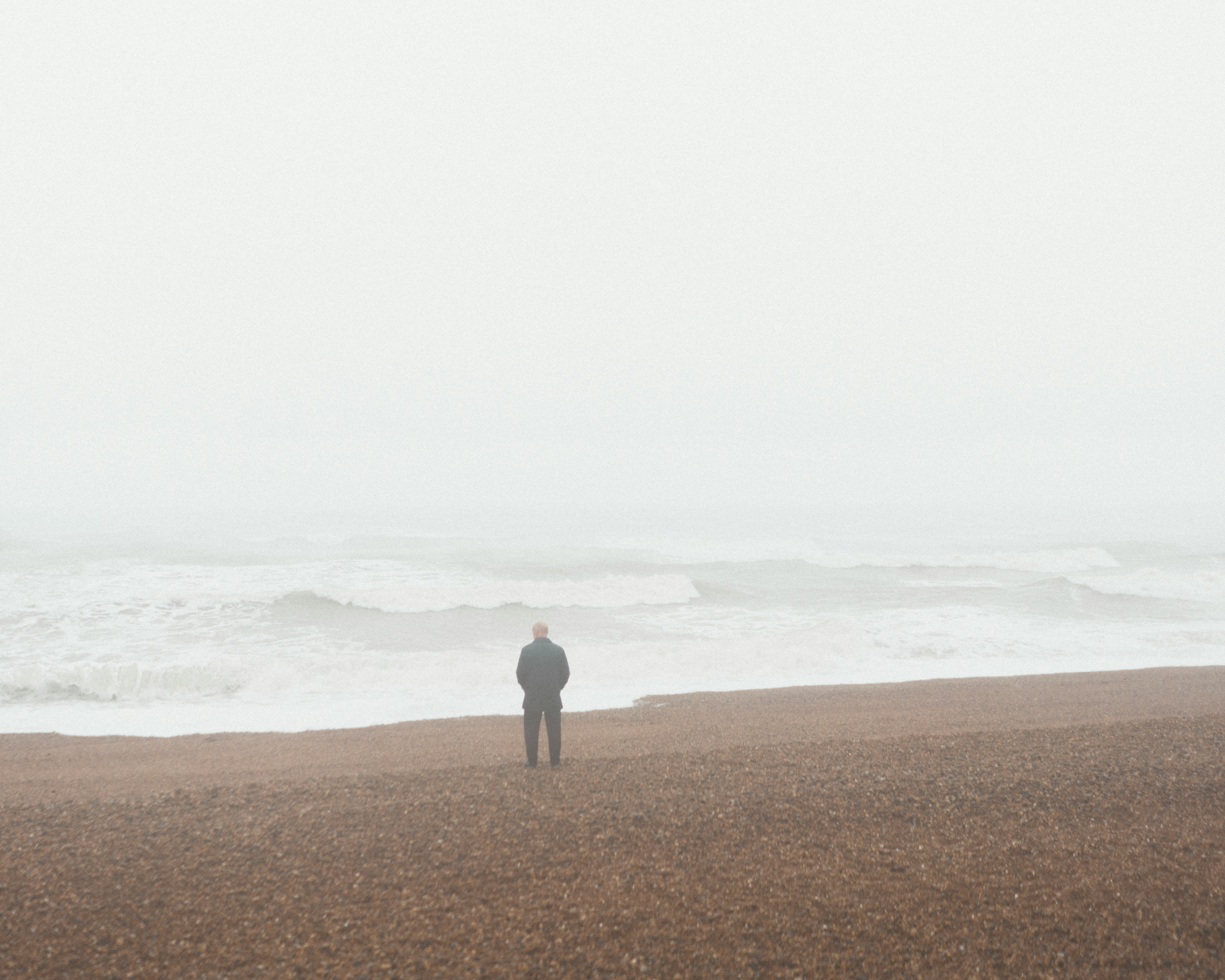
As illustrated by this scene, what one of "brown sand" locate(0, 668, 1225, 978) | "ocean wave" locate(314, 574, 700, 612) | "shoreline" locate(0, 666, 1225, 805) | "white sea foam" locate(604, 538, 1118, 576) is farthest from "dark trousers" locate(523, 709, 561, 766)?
"white sea foam" locate(604, 538, 1118, 576)

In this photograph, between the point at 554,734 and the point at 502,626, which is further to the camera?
the point at 502,626

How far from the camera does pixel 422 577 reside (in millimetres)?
34688

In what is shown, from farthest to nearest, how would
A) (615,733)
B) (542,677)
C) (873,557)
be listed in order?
(873,557) < (615,733) < (542,677)

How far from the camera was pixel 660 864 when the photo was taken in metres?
5.01

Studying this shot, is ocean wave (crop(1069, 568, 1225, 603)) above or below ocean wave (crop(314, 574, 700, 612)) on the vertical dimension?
below

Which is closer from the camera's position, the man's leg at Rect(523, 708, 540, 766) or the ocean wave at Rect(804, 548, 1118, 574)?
the man's leg at Rect(523, 708, 540, 766)

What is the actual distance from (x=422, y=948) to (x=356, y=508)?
287 feet

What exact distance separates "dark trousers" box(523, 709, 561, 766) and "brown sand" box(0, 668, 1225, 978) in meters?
0.23

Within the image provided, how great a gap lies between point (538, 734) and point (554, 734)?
0.63 feet

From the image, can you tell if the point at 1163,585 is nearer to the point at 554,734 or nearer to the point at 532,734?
the point at 554,734

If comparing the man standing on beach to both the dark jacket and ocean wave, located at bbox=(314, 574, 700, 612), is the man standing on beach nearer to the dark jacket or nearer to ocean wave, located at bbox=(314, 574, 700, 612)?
the dark jacket

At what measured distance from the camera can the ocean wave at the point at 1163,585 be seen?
2883 centimetres

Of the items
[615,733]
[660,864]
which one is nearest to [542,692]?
[660,864]

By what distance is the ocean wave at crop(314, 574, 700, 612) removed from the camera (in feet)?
88.7
